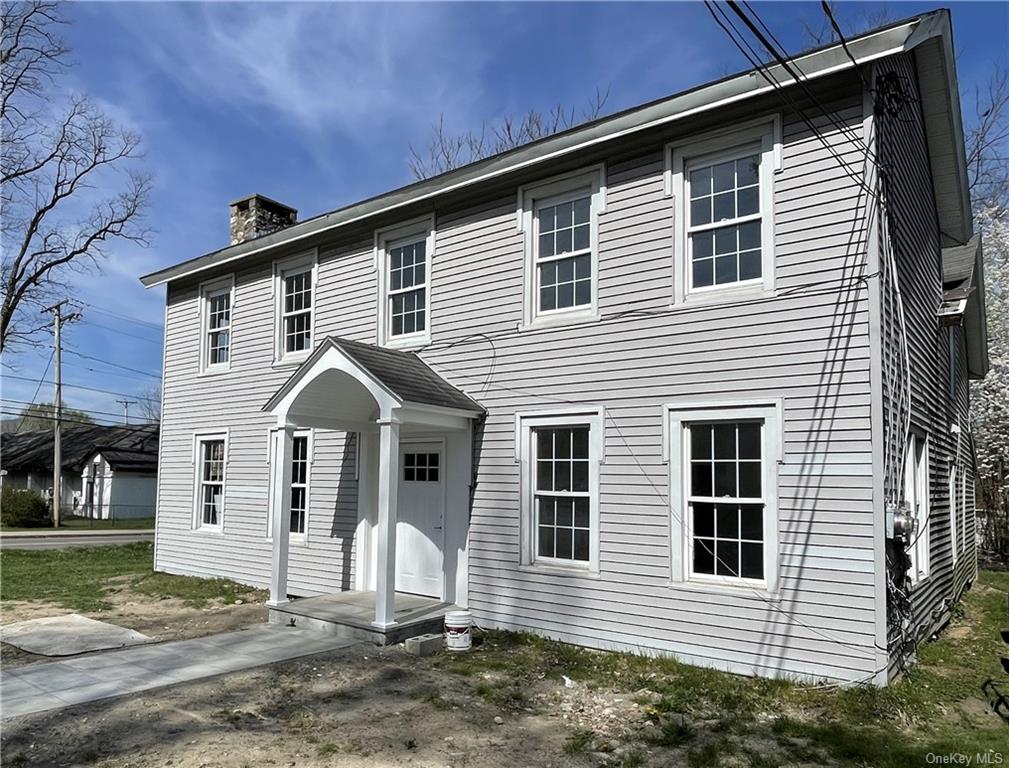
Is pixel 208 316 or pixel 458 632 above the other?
pixel 208 316

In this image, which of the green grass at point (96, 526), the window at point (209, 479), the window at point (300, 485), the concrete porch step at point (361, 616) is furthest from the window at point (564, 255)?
the green grass at point (96, 526)

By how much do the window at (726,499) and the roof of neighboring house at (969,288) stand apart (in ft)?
17.7

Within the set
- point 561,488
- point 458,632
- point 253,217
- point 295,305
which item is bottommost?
point 458,632

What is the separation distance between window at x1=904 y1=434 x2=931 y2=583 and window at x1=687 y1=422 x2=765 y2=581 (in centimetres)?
193

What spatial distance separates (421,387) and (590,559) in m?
2.86

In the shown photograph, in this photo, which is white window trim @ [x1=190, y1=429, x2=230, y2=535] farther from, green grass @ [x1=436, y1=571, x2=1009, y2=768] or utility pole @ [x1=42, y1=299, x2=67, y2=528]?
utility pole @ [x1=42, y1=299, x2=67, y2=528]

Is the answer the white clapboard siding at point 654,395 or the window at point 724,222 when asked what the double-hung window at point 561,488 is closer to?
the white clapboard siding at point 654,395

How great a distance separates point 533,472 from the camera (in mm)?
8781

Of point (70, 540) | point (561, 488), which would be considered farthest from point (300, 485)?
Answer: point (70, 540)

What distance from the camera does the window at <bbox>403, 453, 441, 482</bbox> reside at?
995 cm

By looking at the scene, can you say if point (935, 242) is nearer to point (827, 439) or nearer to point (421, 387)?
point (827, 439)

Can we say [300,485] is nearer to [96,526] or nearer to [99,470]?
[96,526]

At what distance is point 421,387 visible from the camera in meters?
8.94

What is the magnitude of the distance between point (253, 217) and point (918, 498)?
11.8 m
